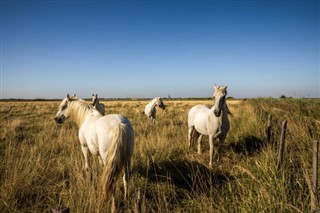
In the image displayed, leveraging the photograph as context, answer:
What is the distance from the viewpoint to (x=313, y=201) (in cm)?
217

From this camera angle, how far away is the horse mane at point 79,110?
16.1 feet

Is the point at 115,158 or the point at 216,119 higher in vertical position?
the point at 216,119

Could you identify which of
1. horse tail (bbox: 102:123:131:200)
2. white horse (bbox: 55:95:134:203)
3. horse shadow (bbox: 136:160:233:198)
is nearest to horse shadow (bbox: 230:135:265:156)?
horse shadow (bbox: 136:160:233:198)

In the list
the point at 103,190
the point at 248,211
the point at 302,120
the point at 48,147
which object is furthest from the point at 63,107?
the point at 302,120

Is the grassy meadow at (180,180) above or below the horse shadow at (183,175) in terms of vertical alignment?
above

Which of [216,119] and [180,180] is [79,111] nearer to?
[180,180]

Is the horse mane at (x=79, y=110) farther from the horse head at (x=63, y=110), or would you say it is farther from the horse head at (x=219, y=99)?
the horse head at (x=219, y=99)

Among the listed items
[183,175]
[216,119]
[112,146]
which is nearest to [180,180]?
[183,175]

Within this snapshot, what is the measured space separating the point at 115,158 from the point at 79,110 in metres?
2.49

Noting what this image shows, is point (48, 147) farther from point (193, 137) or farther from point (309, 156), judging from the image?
point (309, 156)

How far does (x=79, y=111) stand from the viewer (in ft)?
16.3

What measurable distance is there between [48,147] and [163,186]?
4640 mm

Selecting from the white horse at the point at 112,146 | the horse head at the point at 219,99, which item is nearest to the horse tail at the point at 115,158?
the white horse at the point at 112,146

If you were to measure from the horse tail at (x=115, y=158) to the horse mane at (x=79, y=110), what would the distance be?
2000 mm
